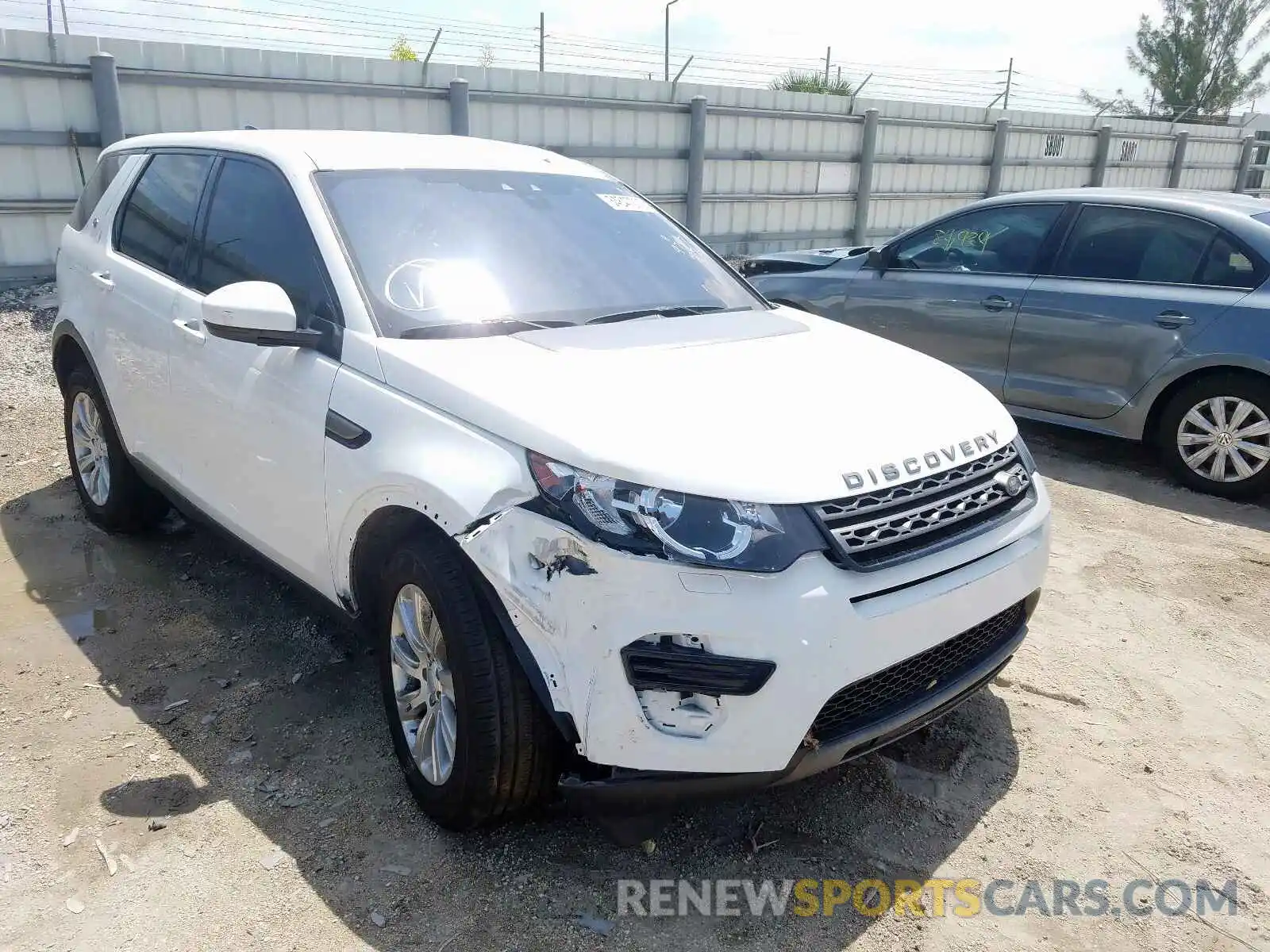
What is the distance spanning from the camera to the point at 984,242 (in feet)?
20.9

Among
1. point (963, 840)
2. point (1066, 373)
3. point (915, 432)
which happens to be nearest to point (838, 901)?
point (963, 840)

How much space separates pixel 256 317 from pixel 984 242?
507 cm

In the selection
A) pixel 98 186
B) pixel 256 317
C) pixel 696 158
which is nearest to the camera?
pixel 256 317

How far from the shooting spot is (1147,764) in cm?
298

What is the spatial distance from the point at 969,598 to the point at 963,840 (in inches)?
28.1

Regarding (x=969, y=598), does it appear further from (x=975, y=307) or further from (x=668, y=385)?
(x=975, y=307)

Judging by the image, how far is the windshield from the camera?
9.40ft

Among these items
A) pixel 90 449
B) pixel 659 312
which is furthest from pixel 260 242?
pixel 90 449

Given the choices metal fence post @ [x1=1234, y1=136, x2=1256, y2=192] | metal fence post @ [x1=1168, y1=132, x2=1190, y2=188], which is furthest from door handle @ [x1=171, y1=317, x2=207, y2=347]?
metal fence post @ [x1=1234, y1=136, x2=1256, y2=192]

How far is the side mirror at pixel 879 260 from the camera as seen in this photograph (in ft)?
22.3

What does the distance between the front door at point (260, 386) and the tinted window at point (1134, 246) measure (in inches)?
186

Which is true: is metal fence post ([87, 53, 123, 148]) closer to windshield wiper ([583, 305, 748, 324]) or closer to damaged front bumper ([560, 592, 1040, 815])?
windshield wiper ([583, 305, 748, 324])

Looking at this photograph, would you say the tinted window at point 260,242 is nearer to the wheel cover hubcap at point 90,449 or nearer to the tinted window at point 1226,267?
the wheel cover hubcap at point 90,449

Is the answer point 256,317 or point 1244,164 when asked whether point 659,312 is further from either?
point 1244,164
